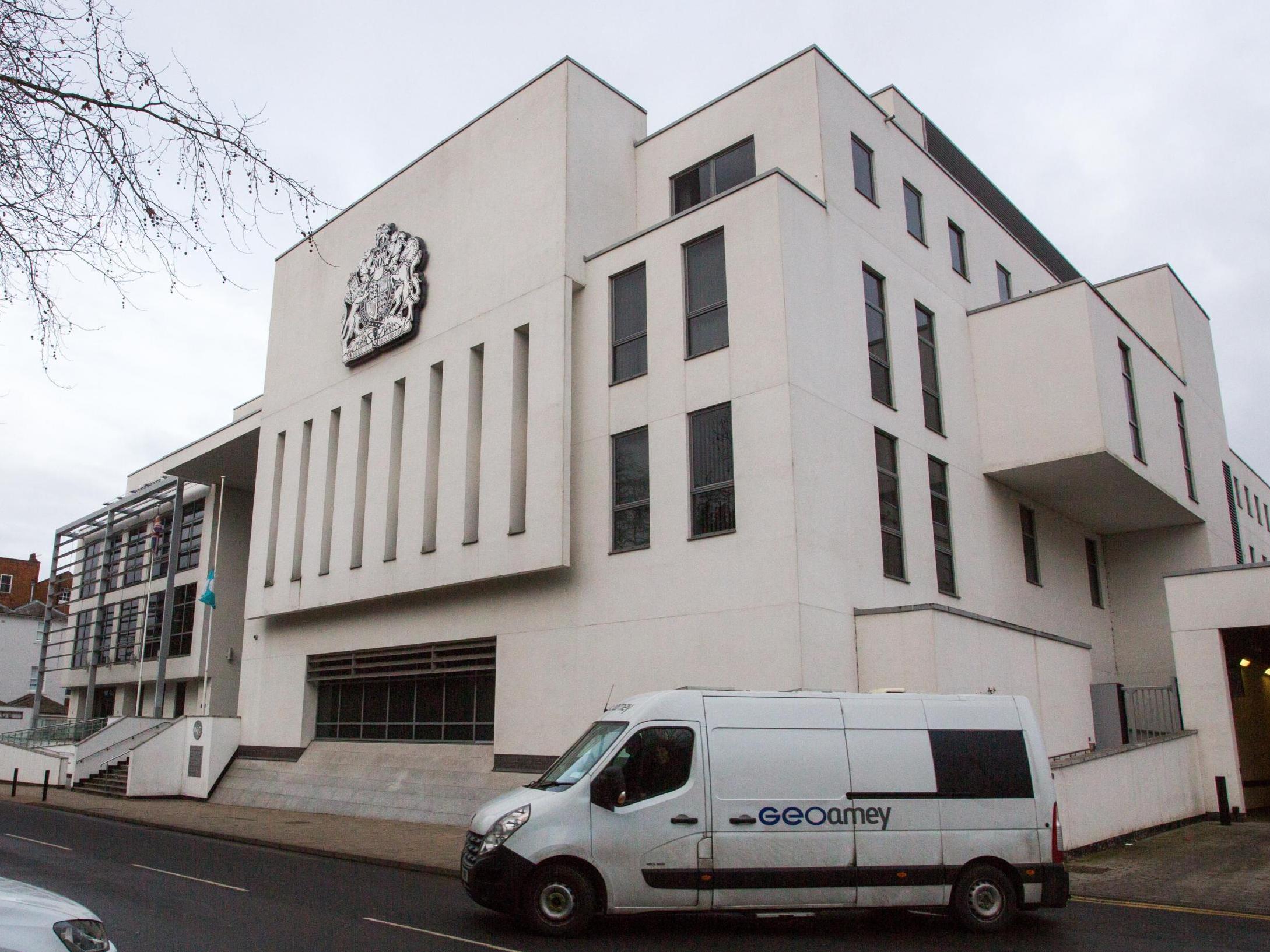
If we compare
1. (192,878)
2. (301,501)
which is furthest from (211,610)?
(192,878)

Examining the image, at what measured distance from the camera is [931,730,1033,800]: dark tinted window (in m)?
9.98

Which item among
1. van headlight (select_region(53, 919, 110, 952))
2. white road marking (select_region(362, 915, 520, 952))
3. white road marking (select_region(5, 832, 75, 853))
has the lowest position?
white road marking (select_region(362, 915, 520, 952))

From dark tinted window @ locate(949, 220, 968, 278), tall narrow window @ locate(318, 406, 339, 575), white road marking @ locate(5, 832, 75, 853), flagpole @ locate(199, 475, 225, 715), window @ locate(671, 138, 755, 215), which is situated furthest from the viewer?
flagpole @ locate(199, 475, 225, 715)

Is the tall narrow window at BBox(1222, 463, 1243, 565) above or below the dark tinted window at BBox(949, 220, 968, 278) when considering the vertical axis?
below

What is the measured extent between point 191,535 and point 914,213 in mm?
30276

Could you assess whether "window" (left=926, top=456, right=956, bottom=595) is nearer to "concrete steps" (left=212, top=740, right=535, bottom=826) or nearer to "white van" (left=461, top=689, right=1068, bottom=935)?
"concrete steps" (left=212, top=740, right=535, bottom=826)

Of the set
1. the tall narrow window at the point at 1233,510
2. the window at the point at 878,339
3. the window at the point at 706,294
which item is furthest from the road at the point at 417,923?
the tall narrow window at the point at 1233,510

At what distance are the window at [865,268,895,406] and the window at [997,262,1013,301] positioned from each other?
740 cm

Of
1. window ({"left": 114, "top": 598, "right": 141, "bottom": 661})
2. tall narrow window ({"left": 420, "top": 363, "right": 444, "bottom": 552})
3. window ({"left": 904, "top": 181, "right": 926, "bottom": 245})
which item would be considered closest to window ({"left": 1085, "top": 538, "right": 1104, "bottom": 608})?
window ({"left": 904, "top": 181, "right": 926, "bottom": 245})

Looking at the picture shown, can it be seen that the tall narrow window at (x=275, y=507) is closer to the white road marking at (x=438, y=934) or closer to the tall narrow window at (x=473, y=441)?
the tall narrow window at (x=473, y=441)

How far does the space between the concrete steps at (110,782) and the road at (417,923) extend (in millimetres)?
15940

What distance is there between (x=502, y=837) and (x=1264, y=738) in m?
23.4

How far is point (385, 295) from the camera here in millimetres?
25453

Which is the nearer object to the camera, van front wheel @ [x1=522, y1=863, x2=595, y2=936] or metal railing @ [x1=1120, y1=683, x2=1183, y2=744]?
van front wheel @ [x1=522, y1=863, x2=595, y2=936]
